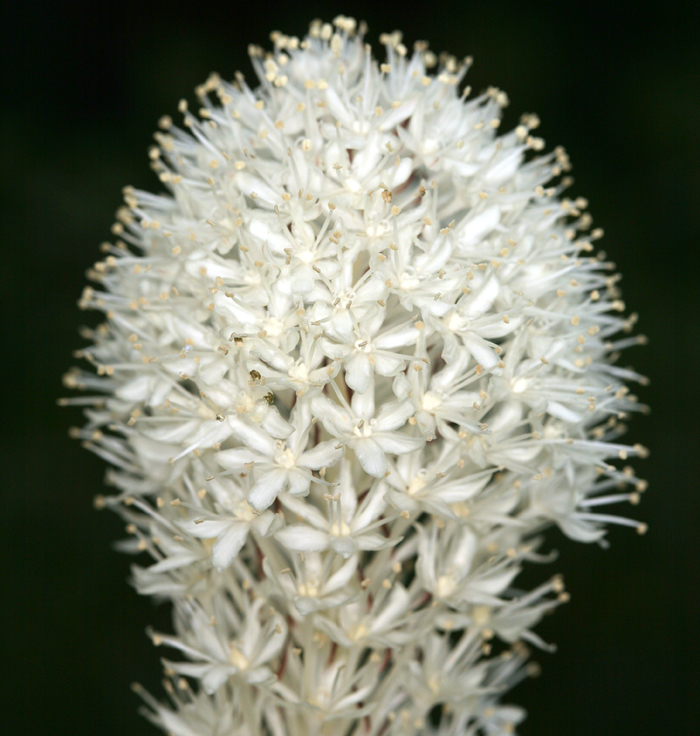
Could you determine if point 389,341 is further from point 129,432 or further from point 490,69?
point 490,69

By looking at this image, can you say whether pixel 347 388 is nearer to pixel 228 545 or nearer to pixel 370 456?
pixel 370 456

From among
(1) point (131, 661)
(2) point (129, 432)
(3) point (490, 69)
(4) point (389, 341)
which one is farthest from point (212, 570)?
(3) point (490, 69)

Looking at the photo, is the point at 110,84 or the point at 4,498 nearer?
the point at 4,498

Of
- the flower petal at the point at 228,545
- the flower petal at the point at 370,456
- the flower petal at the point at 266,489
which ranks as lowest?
the flower petal at the point at 228,545

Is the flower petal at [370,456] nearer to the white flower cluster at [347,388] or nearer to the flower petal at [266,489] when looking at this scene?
the white flower cluster at [347,388]

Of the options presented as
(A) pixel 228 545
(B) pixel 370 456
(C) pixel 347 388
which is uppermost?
(C) pixel 347 388

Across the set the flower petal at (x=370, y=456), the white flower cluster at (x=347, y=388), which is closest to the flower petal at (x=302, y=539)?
the white flower cluster at (x=347, y=388)

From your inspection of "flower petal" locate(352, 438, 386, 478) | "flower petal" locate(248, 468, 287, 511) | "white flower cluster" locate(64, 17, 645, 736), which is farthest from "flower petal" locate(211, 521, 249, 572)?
"flower petal" locate(352, 438, 386, 478)

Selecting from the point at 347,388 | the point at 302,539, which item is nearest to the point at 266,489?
the point at 302,539
